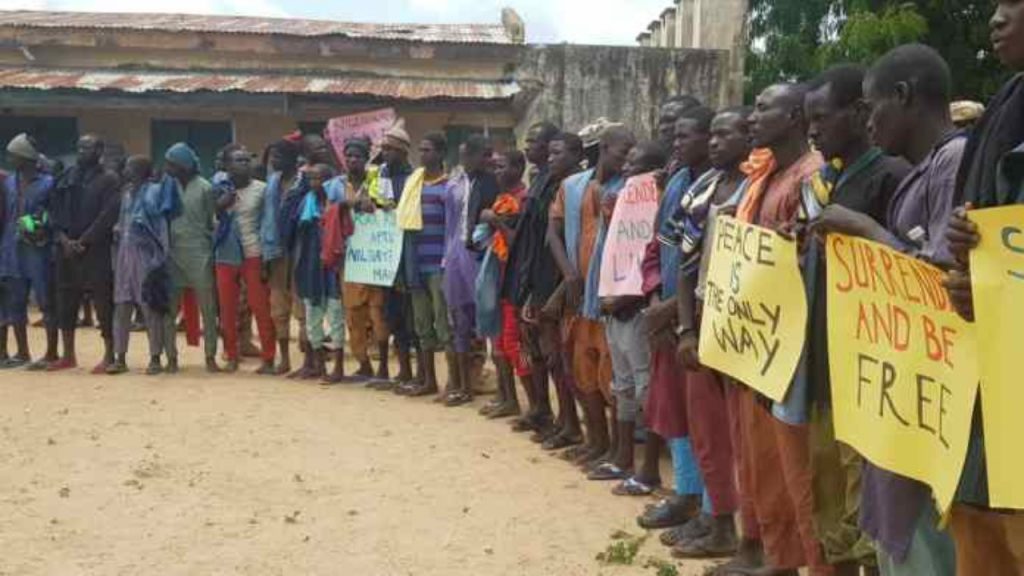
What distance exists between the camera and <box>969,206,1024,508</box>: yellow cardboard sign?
7.08ft

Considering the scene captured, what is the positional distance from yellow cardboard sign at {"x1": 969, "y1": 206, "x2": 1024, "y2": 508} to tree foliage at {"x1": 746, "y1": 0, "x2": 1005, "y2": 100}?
369 inches

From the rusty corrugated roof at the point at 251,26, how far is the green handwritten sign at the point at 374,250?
310 inches

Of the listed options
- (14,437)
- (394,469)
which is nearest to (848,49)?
(394,469)

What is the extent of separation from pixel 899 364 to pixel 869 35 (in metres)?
9.53

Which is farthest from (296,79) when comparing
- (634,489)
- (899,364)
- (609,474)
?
(899,364)

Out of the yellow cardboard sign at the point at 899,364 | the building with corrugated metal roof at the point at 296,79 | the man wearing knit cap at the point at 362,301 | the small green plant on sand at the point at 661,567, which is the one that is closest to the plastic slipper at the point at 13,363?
the man wearing knit cap at the point at 362,301

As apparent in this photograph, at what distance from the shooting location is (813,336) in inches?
135

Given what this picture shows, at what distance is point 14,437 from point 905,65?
6.19 meters

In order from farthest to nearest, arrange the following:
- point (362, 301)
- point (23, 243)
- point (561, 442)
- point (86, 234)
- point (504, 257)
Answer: point (23, 243) < point (86, 234) < point (362, 301) < point (504, 257) < point (561, 442)

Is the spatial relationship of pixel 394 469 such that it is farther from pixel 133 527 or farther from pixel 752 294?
pixel 752 294

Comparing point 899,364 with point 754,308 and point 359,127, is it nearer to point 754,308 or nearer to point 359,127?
point 754,308

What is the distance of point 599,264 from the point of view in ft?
19.8

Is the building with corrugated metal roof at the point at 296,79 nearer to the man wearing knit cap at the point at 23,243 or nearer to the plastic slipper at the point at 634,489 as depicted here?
the man wearing knit cap at the point at 23,243

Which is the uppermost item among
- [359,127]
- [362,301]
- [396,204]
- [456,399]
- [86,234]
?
[359,127]
